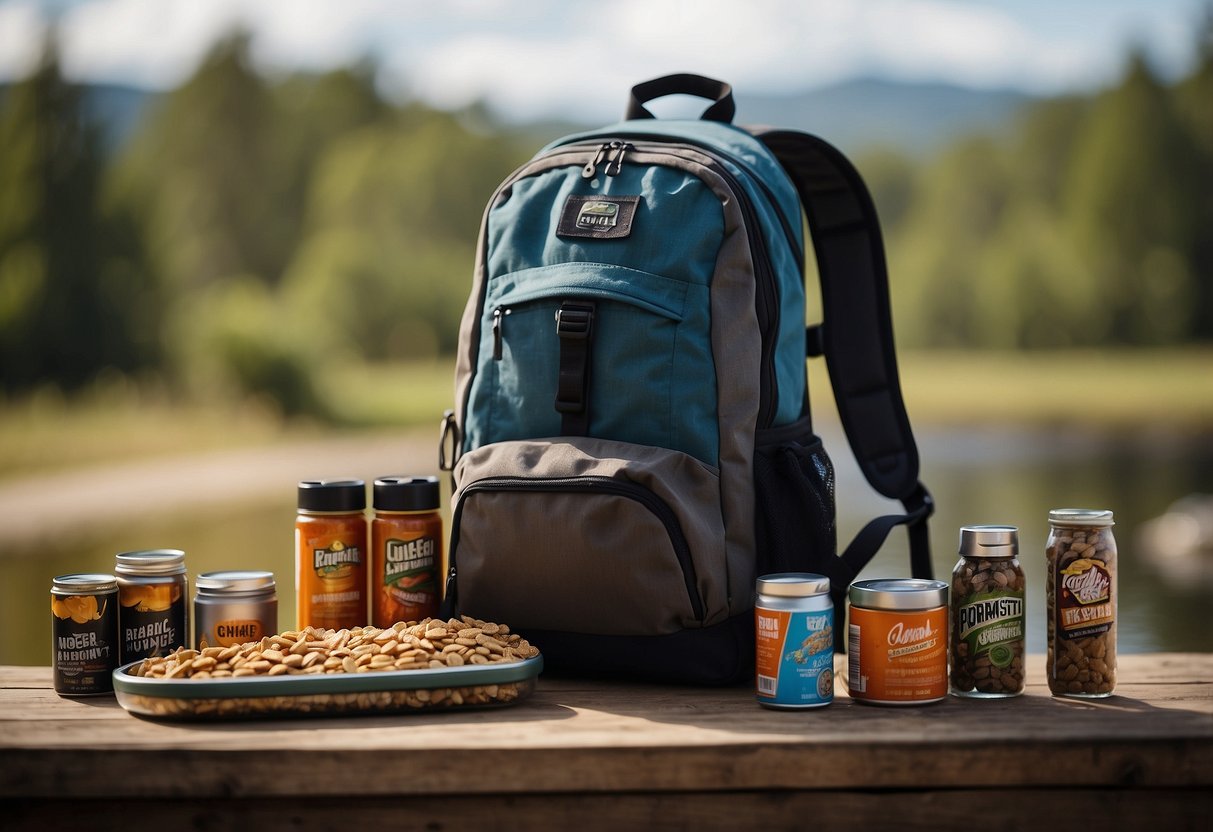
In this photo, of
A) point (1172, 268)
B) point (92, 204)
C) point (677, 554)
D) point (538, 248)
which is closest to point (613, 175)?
point (538, 248)

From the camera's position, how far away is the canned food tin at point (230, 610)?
1.11 metres

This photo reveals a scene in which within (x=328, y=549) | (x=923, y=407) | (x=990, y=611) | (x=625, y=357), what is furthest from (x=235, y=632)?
(x=923, y=407)

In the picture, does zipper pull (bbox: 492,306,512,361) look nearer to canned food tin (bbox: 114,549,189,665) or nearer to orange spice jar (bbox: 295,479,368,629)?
orange spice jar (bbox: 295,479,368,629)

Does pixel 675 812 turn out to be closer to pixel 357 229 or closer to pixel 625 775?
pixel 625 775

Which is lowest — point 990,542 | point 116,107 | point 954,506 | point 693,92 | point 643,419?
point 954,506

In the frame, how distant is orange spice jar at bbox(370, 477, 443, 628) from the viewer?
1166 millimetres

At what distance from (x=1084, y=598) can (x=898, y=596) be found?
0.62ft

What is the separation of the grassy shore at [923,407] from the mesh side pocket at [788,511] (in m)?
7.66

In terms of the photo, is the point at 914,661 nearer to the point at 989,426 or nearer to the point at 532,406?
the point at 532,406

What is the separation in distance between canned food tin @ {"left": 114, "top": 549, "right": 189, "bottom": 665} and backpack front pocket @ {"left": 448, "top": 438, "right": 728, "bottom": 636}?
302mm

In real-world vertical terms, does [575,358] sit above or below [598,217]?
below

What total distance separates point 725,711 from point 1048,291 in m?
10.7

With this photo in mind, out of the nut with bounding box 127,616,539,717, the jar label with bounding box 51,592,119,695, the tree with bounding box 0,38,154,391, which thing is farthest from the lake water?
the jar label with bounding box 51,592,119,695

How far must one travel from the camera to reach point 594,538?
1.06 metres
